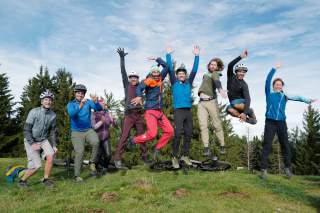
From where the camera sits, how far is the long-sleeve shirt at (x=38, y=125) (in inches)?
371

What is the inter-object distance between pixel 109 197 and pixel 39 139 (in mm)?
3682

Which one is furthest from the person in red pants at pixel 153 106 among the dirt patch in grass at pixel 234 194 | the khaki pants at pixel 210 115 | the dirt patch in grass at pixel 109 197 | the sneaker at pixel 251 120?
the dirt patch in grass at pixel 234 194

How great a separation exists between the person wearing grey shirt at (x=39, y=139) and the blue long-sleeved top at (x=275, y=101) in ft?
21.5

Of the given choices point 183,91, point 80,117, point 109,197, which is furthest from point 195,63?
point 109,197

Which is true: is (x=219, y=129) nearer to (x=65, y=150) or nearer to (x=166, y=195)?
(x=166, y=195)

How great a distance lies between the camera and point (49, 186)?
9031 mm

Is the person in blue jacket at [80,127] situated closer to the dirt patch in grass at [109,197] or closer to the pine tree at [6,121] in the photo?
the dirt patch in grass at [109,197]

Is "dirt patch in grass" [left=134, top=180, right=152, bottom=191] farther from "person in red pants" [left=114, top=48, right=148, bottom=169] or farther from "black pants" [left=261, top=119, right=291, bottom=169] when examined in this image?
"black pants" [left=261, top=119, right=291, bottom=169]

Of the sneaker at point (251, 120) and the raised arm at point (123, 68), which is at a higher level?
the raised arm at point (123, 68)

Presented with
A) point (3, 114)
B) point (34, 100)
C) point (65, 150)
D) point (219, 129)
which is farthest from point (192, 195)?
point (3, 114)

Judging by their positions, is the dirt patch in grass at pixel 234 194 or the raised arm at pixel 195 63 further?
the raised arm at pixel 195 63

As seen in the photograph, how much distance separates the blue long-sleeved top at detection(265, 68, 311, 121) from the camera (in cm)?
974

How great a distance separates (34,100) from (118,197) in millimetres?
40695

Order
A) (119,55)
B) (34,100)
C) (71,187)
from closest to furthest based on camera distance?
(71,187)
(119,55)
(34,100)
